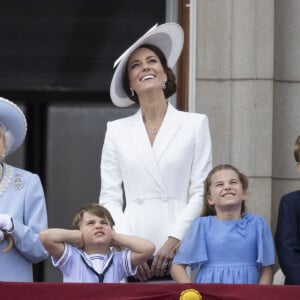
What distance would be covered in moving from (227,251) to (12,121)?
4.58ft

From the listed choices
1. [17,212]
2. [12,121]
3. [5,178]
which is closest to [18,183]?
[5,178]

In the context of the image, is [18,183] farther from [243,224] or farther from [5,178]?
[243,224]

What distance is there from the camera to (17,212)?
27.8 feet

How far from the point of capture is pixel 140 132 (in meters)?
8.95

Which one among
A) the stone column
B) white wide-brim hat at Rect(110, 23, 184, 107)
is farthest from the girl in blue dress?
the stone column

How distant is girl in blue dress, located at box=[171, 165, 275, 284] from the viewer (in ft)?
27.3

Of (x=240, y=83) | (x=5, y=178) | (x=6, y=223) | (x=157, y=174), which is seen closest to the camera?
(x=6, y=223)

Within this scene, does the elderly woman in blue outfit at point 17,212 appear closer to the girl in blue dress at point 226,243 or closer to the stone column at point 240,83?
the girl in blue dress at point 226,243

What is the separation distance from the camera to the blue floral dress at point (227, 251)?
8.31m

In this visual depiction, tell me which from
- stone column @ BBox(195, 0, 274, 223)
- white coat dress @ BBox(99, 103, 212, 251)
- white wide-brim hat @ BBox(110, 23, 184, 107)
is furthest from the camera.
Result: stone column @ BBox(195, 0, 274, 223)

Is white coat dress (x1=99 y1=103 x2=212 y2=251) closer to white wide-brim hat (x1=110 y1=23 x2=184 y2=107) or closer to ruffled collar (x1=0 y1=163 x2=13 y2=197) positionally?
white wide-brim hat (x1=110 y1=23 x2=184 y2=107)

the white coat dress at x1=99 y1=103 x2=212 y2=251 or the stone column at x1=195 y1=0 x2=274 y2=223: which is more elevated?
the stone column at x1=195 y1=0 x2=274 y2=223

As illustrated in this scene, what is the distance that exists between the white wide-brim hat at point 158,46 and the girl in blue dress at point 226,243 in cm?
92

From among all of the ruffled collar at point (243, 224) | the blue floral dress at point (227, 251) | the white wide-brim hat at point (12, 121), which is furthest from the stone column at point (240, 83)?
the white wide-brim hat at point (12, 121)
